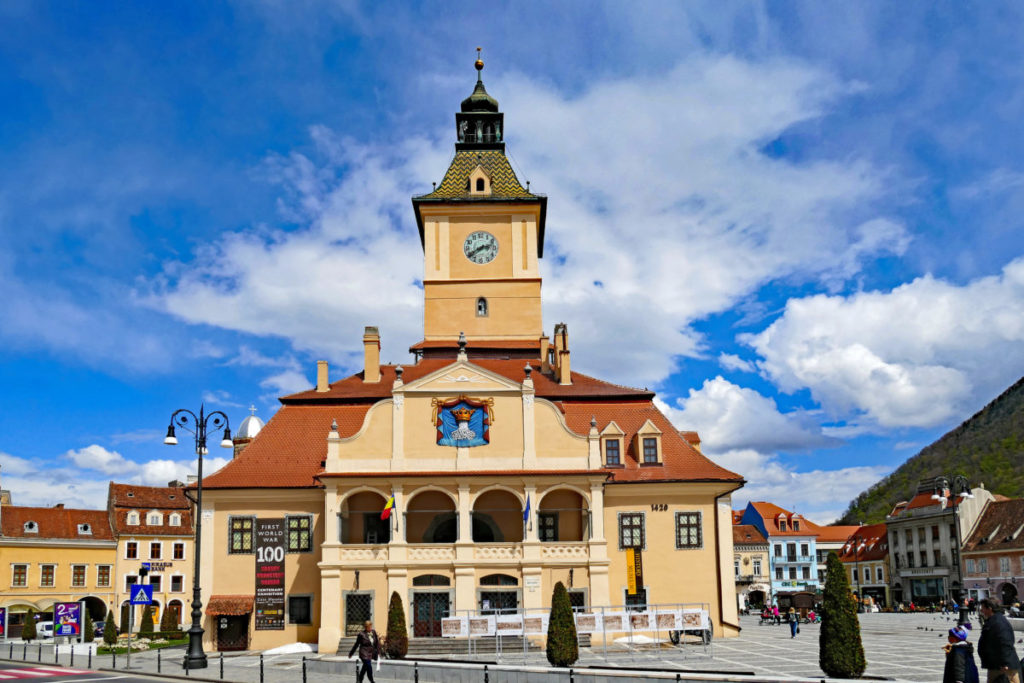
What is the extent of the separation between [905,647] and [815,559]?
3152 inches

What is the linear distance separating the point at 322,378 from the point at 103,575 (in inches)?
1539

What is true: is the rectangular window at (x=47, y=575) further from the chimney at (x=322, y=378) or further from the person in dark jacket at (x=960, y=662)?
the person in dark jacket at (x=960, y=662)

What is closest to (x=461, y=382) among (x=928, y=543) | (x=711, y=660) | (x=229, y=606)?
(x=229, y=606)

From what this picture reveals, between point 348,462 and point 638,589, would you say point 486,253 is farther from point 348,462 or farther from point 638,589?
point 638,589

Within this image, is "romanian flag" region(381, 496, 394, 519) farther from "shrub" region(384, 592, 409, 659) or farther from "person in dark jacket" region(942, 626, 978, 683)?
"person in dark jacket" region(942, 626, 978, 683)

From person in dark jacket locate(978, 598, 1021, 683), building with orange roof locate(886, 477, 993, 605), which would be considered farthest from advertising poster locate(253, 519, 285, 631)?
building with orange roof locate(886, 477, 993, 605)

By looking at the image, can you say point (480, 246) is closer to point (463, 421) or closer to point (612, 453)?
point (463, 421)

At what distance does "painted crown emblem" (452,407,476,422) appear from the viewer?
40406 millimetres

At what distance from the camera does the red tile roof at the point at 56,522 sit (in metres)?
70.4

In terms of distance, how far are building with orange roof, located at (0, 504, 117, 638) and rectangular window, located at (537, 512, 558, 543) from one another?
4378 centimetres

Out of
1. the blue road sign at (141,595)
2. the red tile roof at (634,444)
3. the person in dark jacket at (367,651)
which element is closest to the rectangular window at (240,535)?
the blue road sign at (141,595)

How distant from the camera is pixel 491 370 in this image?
1740 inches

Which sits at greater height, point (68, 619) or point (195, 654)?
point (68, 619)

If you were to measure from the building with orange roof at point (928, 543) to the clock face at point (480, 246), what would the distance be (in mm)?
50141
